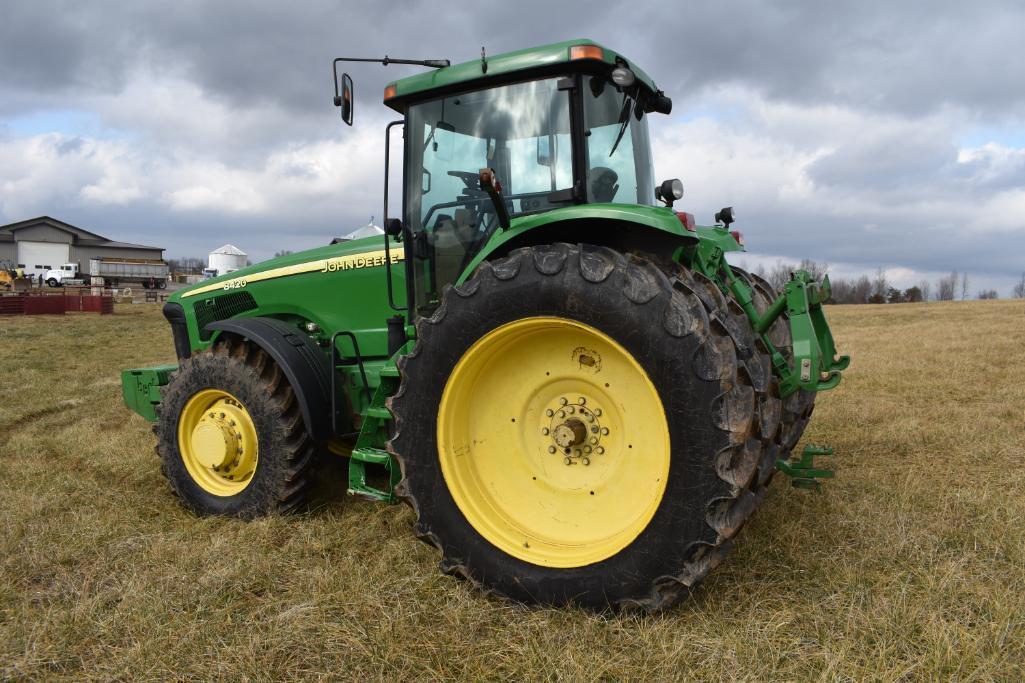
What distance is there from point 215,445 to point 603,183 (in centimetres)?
279

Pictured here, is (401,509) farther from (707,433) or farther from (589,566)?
(707,433)

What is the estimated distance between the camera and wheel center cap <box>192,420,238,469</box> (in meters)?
4.39

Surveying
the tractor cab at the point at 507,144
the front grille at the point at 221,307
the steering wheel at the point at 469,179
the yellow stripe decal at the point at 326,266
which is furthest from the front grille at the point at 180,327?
the steering wheel at the point at 469,179

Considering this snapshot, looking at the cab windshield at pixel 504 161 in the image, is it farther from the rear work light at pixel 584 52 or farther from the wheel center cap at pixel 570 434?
the wheel center cap at pixel 570 434

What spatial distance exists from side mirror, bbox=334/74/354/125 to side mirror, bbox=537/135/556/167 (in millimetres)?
1117

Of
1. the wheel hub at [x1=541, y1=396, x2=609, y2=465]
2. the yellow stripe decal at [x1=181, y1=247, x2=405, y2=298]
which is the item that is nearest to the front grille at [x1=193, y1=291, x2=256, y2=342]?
the yellow stripe decal at [x1=181, y1=247, x2=405, y2=298]

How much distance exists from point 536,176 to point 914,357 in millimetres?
8021

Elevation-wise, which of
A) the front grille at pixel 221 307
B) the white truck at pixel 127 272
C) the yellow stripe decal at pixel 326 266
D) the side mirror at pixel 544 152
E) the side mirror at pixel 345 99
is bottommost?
the front grille at pixel 221 307

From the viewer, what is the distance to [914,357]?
964 centimetres

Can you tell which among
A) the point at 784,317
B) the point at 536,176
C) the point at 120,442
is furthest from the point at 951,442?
the point at 120,442

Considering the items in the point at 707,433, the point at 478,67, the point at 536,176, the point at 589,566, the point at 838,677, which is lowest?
the point at 838,677

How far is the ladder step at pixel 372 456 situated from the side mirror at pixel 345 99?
71.2 inches

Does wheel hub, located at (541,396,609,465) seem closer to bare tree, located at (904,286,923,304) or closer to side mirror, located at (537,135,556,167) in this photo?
side mirror, located at (537,135,556,167)

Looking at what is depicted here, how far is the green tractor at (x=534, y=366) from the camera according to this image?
2.78 meters
